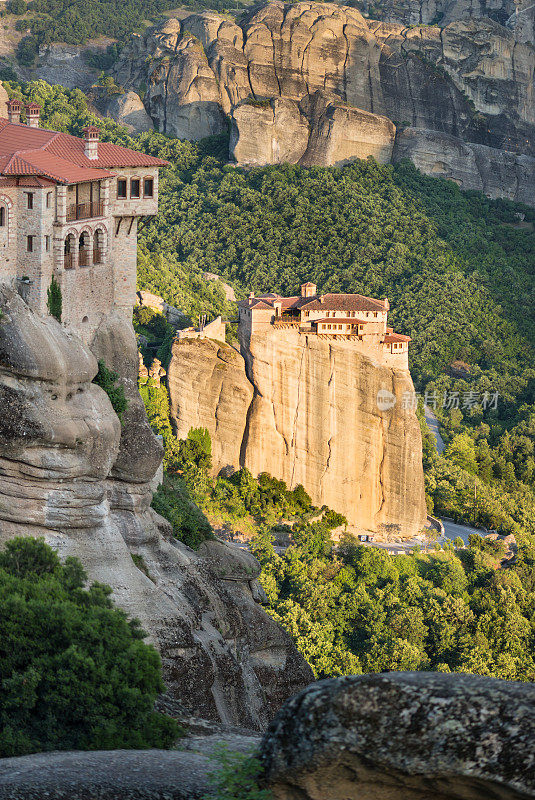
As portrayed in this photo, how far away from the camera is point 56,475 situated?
1043 inches

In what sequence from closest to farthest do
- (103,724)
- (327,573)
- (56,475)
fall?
(103,724)
(56,475)
(327,573)

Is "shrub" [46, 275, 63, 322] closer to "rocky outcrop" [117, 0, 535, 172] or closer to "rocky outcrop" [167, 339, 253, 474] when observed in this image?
"rocky outcrop" [167, 339, 253, 474]

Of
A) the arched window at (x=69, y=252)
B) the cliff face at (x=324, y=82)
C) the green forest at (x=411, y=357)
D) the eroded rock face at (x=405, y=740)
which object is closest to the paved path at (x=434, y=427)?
the green forest at (x=411, y=357)

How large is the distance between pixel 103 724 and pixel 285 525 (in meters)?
34.8

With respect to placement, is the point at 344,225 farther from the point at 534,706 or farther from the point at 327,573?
the point at 534,706

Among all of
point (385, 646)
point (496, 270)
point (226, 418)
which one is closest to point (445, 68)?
point (496, 270)

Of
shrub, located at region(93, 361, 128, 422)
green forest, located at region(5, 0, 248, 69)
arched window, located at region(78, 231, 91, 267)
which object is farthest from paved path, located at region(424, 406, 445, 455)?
green forest, located at region(5, 0, 248, 69)

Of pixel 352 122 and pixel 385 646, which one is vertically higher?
pixel 352 122

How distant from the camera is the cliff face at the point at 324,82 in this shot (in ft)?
304

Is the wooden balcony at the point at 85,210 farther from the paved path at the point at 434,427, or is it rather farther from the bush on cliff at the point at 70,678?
the paved path at the point at 434,427

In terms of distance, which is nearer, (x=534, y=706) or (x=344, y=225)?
(x=534, y=706)

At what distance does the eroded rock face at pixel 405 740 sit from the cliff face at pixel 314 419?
40.3 m

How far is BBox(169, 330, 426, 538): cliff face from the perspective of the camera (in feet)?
183

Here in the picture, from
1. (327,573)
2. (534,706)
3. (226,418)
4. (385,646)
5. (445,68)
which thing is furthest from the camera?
(445,68)
